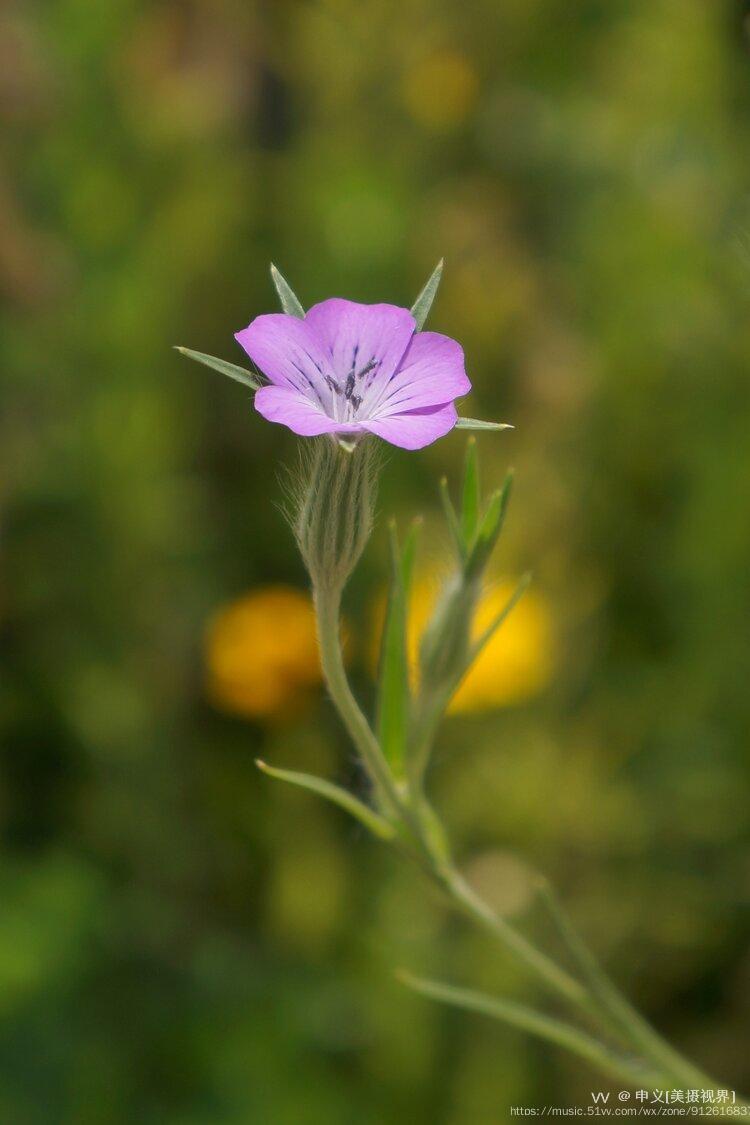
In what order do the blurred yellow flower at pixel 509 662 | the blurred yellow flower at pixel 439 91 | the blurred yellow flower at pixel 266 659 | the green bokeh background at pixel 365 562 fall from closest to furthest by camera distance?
1. the green bokeh background at pixel 365 562
2. the blurred yellow flower at pixel 509 662
3. the blurred yellow flower at pixel 266 659
4. the blurred yellow flower at pixel 439 91

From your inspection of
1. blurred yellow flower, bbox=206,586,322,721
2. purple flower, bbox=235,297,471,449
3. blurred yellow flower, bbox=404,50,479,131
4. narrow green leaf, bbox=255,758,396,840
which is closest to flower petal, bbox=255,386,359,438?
purple flower, bbox=235,297,471,449

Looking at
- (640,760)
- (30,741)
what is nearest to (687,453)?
(640,760)

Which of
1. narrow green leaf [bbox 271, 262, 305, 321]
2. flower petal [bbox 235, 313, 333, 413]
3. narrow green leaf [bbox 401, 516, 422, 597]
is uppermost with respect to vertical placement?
narrow green leaf [bbox 271, 262, 305, 321]

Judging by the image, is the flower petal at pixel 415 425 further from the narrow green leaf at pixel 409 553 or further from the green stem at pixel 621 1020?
the green stem at pixel 621 1020

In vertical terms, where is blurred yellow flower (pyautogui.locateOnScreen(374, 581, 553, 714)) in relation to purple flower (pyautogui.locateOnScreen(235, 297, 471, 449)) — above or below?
below

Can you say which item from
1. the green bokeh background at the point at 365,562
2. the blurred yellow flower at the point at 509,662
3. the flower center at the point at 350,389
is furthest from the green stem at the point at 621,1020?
the blurred yellow flower at the point at 509,662

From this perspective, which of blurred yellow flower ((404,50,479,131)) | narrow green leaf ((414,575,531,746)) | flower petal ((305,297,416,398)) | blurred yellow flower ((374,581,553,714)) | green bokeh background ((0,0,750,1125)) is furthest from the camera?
blurred yellow flower ((404,50,479,131))

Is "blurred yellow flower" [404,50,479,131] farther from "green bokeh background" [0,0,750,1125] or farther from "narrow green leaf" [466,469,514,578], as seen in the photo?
"narrow green leaf" [466,469,514,578]

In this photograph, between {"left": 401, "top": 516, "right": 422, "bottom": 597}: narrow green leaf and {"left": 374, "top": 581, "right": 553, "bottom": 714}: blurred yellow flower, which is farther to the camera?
{"left": 374, "top": 581, "right": 553, "bottom": 714}: blurred yellow flower
